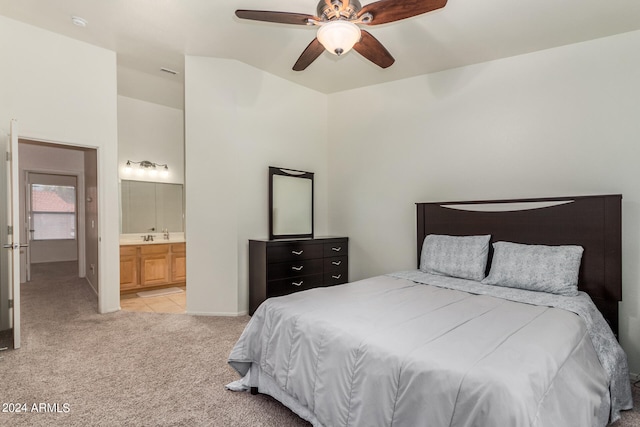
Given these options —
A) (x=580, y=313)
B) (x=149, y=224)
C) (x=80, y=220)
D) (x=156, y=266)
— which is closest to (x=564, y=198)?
(x=580, y=313)

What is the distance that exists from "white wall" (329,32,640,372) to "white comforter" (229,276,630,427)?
151 cm

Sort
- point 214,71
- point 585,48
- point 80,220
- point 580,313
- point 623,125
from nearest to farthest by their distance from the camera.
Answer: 1. point 580,313
2. point 623,125
3. point 585,48
4. point 214,71
5. point 80,220

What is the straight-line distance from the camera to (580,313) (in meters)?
2.10

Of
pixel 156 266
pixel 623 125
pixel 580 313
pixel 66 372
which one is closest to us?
pixel 580 313

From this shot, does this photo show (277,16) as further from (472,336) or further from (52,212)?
(52,212)

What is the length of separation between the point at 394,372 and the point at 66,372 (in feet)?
8.40

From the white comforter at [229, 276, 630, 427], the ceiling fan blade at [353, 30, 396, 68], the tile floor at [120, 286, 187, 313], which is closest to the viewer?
the white comforter at [229, 276, 630, 427]

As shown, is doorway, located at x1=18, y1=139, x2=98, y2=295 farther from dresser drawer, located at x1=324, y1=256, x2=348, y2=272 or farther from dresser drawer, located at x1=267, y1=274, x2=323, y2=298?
dresser drawer, located at x1=324, y1=256, x2=348, y2=272

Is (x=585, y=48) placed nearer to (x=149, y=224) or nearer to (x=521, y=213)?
(x=521, y=213)

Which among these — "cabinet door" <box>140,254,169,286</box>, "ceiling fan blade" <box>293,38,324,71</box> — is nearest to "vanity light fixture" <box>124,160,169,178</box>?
"cabinet door" <box>140,254,169,286</box>

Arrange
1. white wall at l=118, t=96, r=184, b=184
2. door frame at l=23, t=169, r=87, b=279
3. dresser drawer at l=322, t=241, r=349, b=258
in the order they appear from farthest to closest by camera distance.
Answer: door frame at l=23, t=169, r=87, b=279
white wall at l=118, t=96, r=184, b=184
dresser drawer at l=322, t=241, r=349, b=258

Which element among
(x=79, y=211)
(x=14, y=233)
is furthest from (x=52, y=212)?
(x=14, y=233)

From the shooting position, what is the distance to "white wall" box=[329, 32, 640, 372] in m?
2.80

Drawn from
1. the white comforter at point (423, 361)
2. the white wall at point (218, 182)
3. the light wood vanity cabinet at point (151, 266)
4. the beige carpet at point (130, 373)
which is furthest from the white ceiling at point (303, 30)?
the beige carpet at point (130, 373)
